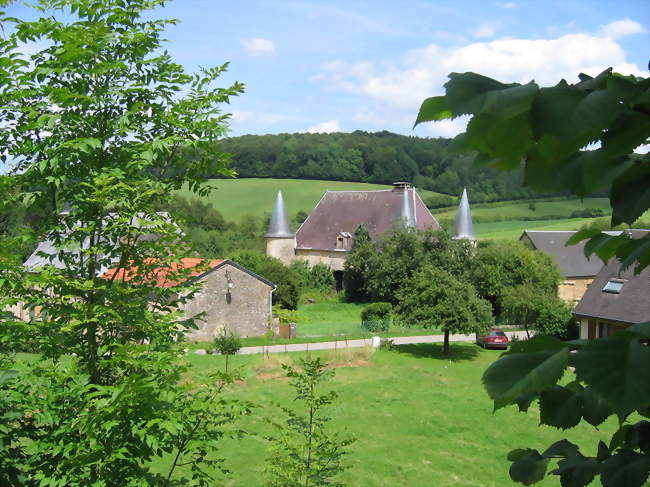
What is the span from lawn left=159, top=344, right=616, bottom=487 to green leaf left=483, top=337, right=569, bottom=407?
8.15m

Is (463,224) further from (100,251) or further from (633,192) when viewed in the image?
(633,192)

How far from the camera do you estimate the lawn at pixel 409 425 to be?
15.0 metres

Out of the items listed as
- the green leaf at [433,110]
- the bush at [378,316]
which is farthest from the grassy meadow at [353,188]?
the green leaf at [433,110]

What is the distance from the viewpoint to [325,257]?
51781 mm

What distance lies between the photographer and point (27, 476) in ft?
16.2

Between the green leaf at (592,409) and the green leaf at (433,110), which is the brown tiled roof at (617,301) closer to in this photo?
the green leaf at (592,409)

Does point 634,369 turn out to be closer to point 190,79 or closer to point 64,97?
point 64,97

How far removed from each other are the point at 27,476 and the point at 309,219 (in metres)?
50.6

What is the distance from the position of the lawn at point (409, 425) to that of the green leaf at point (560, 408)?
25.3 ft

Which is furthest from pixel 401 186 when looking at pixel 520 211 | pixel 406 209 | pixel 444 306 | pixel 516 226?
pixel 520 211

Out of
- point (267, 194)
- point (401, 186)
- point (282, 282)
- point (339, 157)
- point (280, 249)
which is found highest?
point (339, 157)

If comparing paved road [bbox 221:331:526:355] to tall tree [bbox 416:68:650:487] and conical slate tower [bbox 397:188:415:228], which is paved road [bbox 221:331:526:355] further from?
tall tree [bbox 416:68:650:487]

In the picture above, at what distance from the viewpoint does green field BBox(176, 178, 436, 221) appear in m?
79.4

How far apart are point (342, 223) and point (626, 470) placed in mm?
51987
